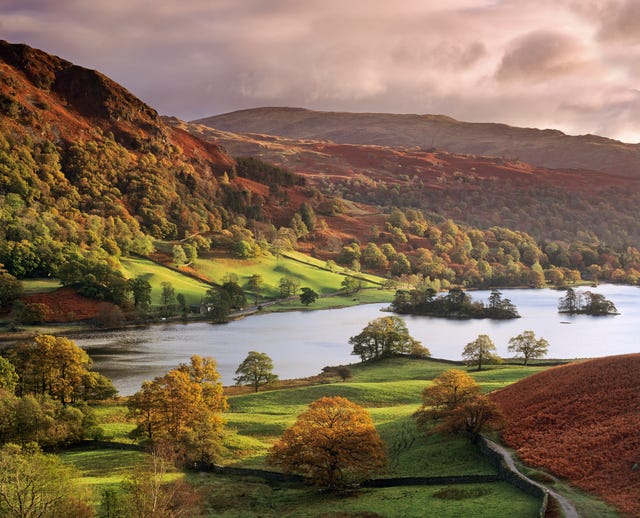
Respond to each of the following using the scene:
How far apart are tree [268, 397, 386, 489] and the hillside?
1017 cm

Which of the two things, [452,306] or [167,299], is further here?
[452,306]

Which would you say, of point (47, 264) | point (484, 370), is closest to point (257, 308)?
point (47, 264)

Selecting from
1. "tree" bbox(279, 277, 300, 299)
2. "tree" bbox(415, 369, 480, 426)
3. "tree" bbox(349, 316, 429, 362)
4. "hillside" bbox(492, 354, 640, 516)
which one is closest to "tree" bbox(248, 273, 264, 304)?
"tree" bbox(279, 277, 300, 299)

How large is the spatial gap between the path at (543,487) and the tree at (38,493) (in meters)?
24.0

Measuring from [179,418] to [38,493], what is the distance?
21097 mm

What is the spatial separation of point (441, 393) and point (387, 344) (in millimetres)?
49517

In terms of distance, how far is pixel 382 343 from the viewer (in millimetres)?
101000

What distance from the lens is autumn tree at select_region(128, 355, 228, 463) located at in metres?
49.3

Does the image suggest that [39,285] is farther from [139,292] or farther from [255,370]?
[255,370]

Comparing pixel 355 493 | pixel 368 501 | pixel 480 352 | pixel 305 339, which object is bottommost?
pixel 355 493

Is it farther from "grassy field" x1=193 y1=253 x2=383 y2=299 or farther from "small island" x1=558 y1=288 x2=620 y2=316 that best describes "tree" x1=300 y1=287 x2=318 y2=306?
"small island" x1=558 y1=288 x2=620 y2=316

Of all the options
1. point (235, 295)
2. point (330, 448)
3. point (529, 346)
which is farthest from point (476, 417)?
point (235, 295)

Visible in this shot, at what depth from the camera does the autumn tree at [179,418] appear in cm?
4934

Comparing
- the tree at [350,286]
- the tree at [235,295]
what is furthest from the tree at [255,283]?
the tree at [350,286]
